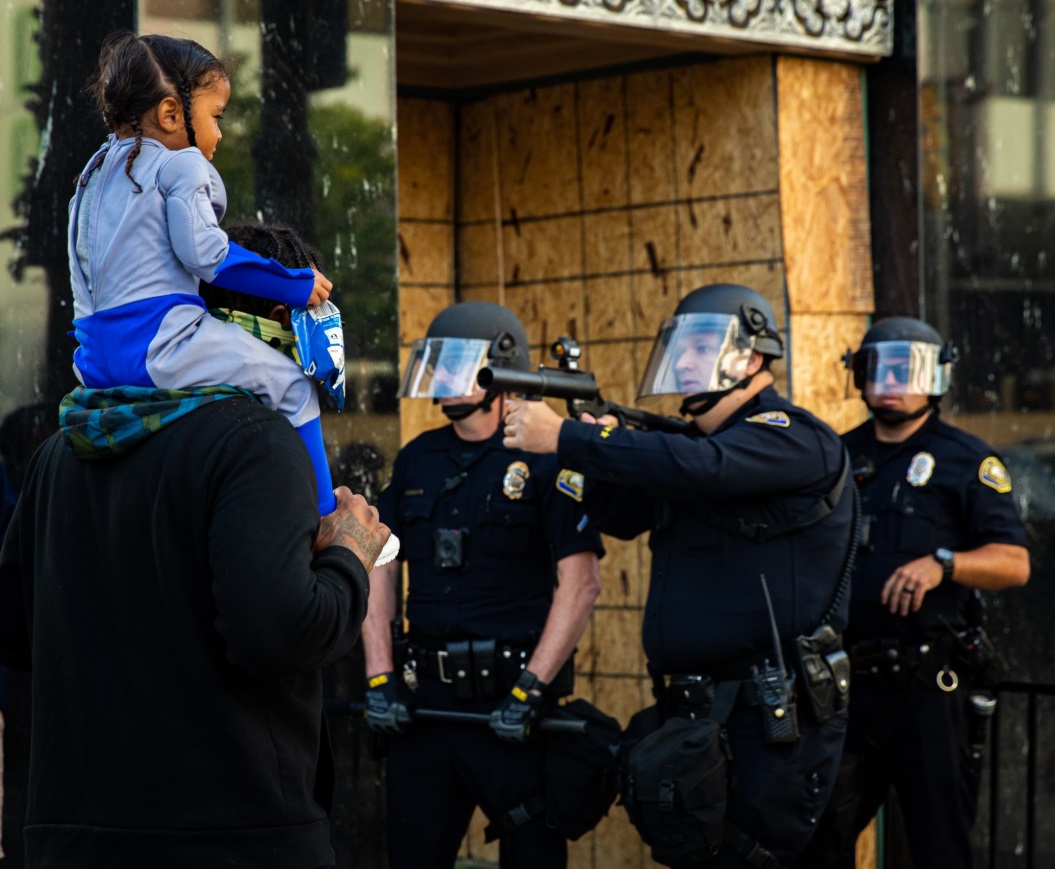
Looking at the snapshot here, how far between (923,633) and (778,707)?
1.31 m

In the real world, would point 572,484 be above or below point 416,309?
below

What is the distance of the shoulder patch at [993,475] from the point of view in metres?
5.74

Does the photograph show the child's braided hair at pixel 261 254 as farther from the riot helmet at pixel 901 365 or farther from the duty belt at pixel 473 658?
the riot helmet at pixel 901 365

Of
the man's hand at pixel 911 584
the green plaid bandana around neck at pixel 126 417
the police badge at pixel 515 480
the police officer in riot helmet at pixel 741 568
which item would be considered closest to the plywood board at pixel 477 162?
the police badge at pixel 515 480

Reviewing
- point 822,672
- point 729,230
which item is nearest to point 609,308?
point 729,230

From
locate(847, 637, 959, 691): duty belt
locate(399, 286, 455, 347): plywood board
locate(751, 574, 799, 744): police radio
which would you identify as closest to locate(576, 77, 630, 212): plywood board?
locate(399, 286, 455, 347): plywood board

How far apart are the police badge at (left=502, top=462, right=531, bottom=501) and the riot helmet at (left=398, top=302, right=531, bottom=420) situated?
0.23m

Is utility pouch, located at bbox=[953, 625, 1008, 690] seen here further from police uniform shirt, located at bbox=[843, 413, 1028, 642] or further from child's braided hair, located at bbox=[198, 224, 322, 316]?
child's braided hair, located at bbox=[198, 224, 322, 316]

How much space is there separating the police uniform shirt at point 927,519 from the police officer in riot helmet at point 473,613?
44.3 inches

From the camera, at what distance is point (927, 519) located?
5730 millimetres

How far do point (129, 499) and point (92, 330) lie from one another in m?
0.35

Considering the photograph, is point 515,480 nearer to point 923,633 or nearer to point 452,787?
point 452,787

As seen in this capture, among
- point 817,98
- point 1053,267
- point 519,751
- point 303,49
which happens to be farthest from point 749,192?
point 519,751

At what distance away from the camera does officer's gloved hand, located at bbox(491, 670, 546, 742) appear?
4959 millimetres
